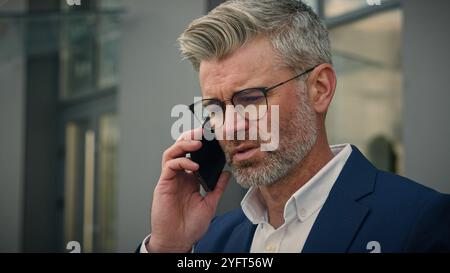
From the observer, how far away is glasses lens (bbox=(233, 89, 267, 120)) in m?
1.83

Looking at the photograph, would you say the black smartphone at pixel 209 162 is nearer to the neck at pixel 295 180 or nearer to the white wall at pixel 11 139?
the neck at pixel 295 180

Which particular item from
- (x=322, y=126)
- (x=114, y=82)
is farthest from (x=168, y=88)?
(x=322, y=126)

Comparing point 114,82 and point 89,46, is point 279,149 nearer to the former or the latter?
point 114,82

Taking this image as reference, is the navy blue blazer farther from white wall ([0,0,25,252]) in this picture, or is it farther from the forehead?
white wall ([0,0,25,252])

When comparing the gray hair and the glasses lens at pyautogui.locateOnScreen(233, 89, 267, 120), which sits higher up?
the gray hair

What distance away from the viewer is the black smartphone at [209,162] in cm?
193

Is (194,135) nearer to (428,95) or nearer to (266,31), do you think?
(266,31)

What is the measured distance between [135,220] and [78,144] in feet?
1.66

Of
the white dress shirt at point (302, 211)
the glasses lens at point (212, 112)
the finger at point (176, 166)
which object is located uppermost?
the glasses lens at point (212, 112)

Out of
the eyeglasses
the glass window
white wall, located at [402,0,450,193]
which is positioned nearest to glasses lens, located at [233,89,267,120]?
the eyeglasses

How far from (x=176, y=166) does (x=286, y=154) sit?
0.35 meters

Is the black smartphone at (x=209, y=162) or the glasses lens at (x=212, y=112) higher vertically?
the glasses lens at (x=212, y=112)

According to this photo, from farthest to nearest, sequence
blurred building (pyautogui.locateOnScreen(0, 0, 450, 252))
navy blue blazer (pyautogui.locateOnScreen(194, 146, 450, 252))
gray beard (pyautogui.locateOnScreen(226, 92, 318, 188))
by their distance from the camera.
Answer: blurred building (pyautogui.locateOnScreen(0, 0, 450, 252)), gray beard (pyautogui.locateOnScreen(226, 92, 318, 188)), navy blue blazer (pyautogui.locateOnScreen(194, 146, 450, 252))

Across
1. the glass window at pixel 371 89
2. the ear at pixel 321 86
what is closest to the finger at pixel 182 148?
the ear at pixel 321 86
